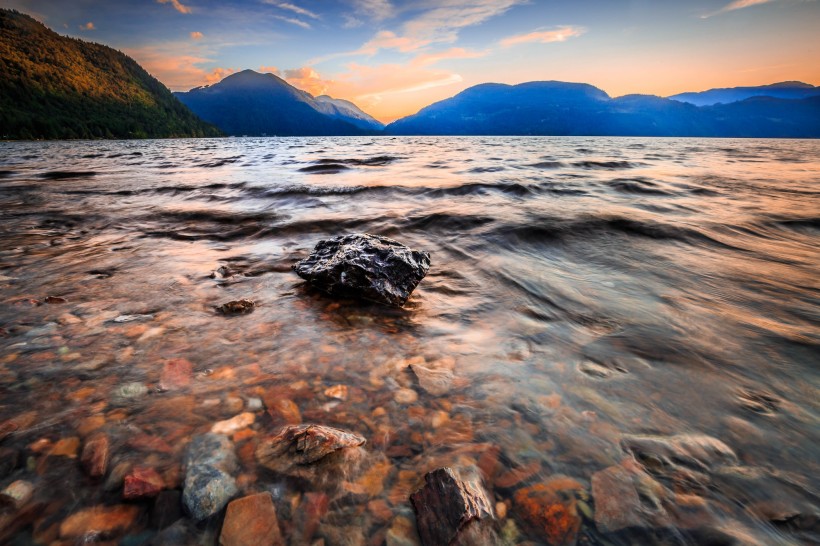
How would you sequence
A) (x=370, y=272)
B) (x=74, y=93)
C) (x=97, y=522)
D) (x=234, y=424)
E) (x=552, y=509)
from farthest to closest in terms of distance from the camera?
(x=74, y=93) → (x=370, y=272) → (x=234, y=424) → (x=552, y=509) → (x=97, y=522)

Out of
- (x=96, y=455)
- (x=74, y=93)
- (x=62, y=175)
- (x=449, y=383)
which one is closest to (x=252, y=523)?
(x=96, y=455)

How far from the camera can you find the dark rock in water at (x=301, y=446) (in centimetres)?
157

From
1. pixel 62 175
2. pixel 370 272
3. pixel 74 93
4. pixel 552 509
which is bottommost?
pixel 552 509

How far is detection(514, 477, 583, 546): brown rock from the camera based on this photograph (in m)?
1.32

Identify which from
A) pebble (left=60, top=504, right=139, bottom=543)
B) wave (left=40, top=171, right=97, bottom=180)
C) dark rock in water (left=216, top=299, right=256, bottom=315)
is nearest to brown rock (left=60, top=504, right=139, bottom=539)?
pebble (left=60, top=504, right=139, bottom=543)

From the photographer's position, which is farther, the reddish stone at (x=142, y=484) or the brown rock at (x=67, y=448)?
the brown rock at (x=67, y=448)

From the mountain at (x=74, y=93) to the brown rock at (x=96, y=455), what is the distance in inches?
4786

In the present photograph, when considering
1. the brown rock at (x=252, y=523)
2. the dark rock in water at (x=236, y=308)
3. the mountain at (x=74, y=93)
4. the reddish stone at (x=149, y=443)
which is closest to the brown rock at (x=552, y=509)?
the brown rock at (x=252, y=523)

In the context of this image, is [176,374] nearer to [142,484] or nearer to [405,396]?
[142,484]

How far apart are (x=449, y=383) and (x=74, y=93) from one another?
17657 centimetres

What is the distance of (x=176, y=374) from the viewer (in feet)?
7.14

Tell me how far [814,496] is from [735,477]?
25 cm

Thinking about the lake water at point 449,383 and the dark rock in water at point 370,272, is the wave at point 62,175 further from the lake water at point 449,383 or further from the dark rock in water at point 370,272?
the dark rock in water at point 370,272

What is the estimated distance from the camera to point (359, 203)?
852 cm
